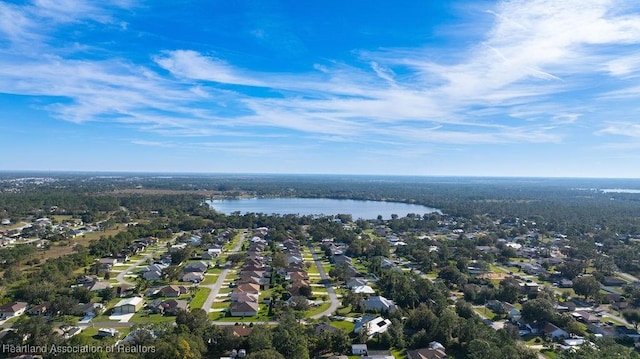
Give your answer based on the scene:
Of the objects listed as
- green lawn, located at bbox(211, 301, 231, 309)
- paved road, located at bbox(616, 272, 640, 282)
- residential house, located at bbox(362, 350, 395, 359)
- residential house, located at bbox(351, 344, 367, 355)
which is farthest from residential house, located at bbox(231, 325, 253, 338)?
paved road, located at bbox(616, 272, 640, 282)

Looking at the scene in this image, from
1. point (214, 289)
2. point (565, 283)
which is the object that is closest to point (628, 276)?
point (565, 283)

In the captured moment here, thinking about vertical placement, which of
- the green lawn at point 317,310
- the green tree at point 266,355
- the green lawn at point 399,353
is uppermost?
the green tree at point 266,355

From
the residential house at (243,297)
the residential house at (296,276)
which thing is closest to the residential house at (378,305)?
the residential house at (243,297)

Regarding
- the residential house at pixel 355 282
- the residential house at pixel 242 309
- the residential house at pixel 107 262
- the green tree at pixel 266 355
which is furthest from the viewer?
the residential house at pixel 107 262

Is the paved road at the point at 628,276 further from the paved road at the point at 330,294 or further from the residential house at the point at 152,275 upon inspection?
the residential house at the point at 152,275

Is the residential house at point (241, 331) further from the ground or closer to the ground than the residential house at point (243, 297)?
further from the ground

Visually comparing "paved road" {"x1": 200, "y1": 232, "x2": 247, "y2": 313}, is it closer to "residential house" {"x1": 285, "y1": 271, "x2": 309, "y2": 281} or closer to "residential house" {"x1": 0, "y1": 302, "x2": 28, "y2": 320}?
"residential house" {"x1": 285, "y1": 271, "x2": 309, "y2": 281}

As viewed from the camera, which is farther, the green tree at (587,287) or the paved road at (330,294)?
the green tree at (587,287)
